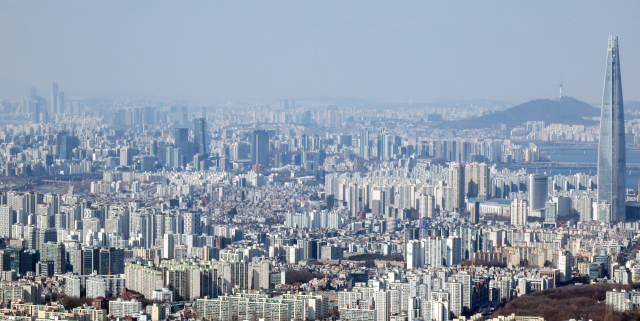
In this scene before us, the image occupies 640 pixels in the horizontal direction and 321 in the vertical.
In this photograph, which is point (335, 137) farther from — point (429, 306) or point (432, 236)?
point (429, 306)

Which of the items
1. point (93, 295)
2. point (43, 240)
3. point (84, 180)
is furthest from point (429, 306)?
point (84, 180)

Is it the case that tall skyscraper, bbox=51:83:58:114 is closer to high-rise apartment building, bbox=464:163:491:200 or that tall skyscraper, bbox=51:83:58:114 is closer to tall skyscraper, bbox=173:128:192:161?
tall skyscraper, bbox=173:128:192:161

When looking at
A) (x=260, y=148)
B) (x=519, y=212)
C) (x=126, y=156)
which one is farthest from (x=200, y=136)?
(x=519, y=212)

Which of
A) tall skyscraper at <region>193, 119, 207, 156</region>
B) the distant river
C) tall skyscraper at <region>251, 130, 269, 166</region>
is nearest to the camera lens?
the distant river

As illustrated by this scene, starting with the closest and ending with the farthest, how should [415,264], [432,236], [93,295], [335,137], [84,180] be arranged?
[93,295] → [415,264] → [432,236] → [84,180] → [335,137]

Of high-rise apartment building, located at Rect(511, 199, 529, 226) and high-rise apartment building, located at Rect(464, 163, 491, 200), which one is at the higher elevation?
high-rise apartment building, located at Rect(464, 163, 491, 200)

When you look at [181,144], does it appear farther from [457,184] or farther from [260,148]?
[457,184]

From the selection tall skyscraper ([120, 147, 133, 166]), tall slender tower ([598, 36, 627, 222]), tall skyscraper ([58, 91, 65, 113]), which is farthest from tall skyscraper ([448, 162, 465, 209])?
tall skyscraper ([58, 91, 65, 113])
